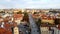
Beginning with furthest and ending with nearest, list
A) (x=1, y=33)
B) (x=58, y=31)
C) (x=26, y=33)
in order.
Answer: (x=26, y=33) < (x=58, y=31) < (x=1, y=33)

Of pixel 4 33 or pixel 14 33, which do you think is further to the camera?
pixel 14 33

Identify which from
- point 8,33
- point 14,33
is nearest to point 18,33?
point 14,33

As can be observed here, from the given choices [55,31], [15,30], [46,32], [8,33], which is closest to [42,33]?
[46,32]

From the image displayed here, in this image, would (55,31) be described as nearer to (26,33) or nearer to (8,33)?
(26,33)

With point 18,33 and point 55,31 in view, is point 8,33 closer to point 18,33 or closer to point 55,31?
point 18,33

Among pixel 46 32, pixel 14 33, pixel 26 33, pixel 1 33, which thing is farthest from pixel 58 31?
pixel 1 33

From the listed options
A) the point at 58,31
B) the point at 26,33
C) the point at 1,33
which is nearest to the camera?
the point at 1,33

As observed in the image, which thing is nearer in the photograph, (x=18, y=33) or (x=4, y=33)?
(x=4, y=33)
